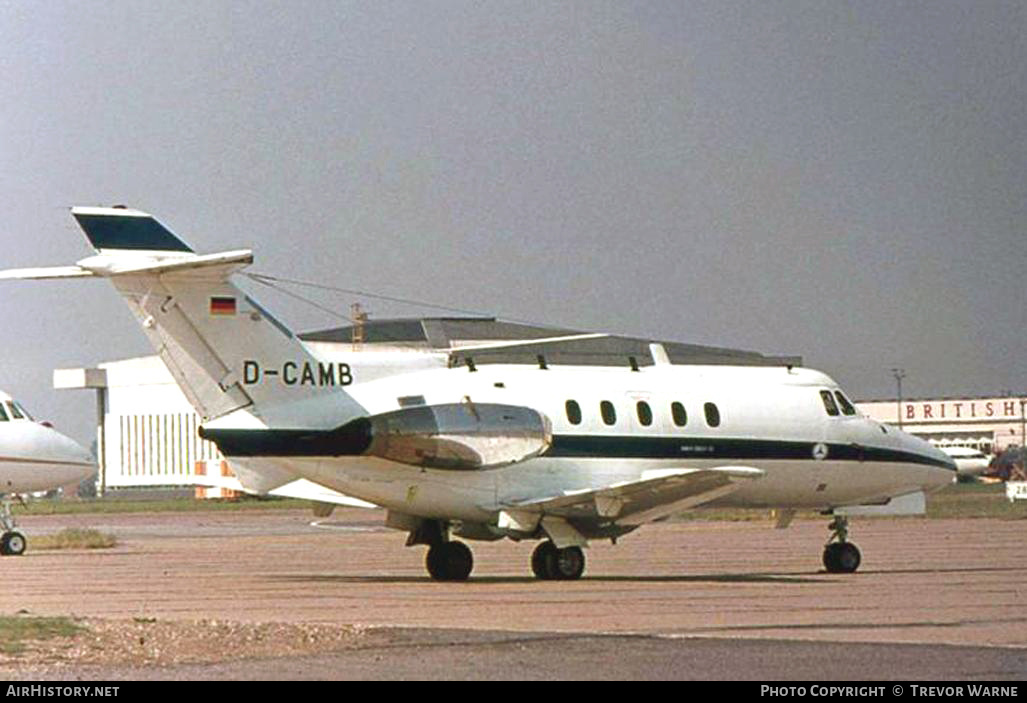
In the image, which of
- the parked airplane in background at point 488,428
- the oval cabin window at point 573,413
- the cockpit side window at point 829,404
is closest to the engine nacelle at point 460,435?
the parked airplane in background at point 488,428

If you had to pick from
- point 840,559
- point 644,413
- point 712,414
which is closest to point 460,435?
point 644,413

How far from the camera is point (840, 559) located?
31141 millimetres

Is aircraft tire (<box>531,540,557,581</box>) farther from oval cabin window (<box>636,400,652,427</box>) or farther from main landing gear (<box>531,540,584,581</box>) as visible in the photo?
oval cabin window (<box>636,400,652,427</box>)

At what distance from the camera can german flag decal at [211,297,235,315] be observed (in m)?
27.5

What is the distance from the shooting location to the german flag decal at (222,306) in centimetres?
2750

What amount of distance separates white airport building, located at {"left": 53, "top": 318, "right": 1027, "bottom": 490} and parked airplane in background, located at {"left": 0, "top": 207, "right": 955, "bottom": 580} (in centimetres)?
85

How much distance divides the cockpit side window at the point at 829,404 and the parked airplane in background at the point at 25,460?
49.4 feet

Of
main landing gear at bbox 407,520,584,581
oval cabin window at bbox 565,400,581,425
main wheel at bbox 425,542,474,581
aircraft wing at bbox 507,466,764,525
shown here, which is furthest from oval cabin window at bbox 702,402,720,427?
main wheel at bbox 425,542,474,581

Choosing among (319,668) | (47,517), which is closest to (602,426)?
(319,668)

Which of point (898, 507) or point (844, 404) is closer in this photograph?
point (844, 404)

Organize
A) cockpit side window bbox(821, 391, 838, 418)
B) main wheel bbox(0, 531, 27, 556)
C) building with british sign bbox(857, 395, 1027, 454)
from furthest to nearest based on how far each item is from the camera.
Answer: building with british sign bbox(857, 395, 1027, 454), main wheel bbox(0, 531, 27, 556), cockpit side window bbox(821, 391, 838, 418)

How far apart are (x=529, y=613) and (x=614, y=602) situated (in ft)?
6.76

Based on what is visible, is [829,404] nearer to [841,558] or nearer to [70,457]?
[841,558]
